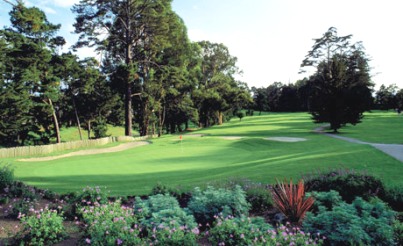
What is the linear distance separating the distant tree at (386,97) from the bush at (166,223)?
94.2m

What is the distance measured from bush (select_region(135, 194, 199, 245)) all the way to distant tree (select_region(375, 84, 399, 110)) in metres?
94.2

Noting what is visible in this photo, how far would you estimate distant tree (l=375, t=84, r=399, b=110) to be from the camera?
280ft

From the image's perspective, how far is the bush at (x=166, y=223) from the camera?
4402mm

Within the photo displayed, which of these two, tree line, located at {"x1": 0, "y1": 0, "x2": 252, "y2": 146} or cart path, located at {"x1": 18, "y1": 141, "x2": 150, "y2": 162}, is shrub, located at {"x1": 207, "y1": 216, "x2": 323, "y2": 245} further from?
tree line, located at {"x1": 0, "y1": 0, "x2": 252, "y2": 146}

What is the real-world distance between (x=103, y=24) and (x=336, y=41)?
5037cm

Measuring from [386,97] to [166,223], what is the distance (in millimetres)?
97865

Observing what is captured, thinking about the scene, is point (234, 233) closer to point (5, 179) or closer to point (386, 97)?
point (5, 179)

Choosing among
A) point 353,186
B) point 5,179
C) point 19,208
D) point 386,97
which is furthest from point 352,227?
point 386,97

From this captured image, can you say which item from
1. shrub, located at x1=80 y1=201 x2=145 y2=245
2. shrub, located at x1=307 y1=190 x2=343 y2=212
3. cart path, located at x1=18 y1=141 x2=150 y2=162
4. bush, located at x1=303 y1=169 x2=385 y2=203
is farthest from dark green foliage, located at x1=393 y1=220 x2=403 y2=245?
cart path, located at x1=18 y1=141 x2=150 y2=162

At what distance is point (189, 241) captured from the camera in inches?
172

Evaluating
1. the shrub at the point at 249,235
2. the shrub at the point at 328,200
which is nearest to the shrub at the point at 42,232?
the shrub at the point at 249,235

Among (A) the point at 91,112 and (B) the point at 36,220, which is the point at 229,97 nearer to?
(A) the point at 91,112

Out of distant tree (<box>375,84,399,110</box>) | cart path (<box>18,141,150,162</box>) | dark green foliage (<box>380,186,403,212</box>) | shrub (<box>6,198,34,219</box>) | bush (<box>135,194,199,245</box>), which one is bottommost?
cart path (<box>18,141,150,162</box>)

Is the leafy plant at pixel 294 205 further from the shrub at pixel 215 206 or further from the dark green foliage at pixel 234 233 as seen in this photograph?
the dark green foliage at pixel 234 233
